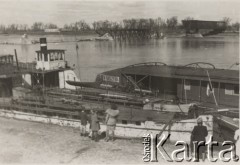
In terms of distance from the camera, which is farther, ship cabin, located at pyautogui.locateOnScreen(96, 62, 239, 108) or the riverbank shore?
ship cabin, located at pyautogui.locateOnScreen(96, 62, 239, 108)

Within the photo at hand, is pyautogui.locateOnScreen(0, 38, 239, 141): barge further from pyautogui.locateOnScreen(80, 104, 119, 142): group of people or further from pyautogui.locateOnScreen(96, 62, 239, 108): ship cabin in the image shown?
pyautogui.locateOnScreen(80, 104, 119, 142): group of people

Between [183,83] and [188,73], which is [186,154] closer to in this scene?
[183,83]

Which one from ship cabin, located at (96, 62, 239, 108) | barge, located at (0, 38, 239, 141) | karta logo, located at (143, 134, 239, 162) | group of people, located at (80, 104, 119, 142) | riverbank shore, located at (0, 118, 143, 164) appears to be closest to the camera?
karta logo, located at (143, 134, 239, 162)

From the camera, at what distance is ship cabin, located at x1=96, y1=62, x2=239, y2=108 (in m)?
9.77

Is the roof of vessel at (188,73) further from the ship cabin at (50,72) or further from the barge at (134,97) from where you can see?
the ship cabin at (50,72)

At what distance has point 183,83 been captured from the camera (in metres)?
10.6

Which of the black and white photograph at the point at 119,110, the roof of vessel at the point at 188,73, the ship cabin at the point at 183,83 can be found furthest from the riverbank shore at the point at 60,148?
the roof of vessel at the point at 188,73

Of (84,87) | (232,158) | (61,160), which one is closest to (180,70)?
(84,87)

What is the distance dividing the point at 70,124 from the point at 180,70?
4.32 meters

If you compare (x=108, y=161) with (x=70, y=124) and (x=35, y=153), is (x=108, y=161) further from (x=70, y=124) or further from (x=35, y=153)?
(x=70, y=124)

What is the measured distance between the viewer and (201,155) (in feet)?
22.2

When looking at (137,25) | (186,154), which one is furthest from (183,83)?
Result: (137,25)

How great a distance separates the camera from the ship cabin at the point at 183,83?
9.77 meters

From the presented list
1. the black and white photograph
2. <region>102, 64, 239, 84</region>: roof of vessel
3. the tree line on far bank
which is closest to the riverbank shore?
the black and white photograph
